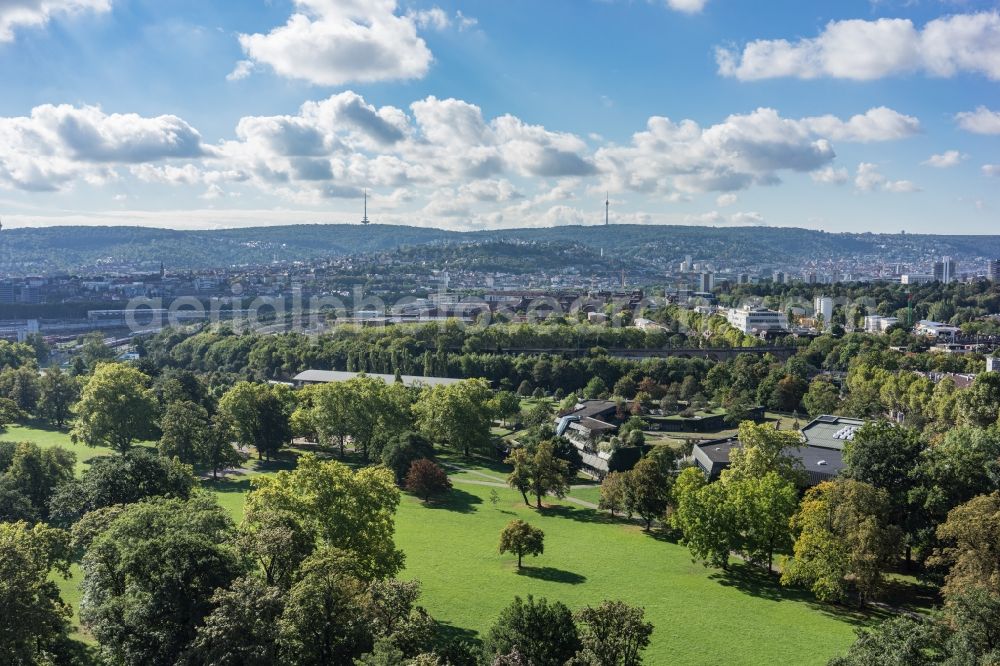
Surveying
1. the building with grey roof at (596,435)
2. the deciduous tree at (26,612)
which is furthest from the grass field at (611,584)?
the building with grey roof at (596,435)

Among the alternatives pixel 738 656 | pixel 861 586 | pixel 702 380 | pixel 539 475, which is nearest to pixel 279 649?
pixel 738 656

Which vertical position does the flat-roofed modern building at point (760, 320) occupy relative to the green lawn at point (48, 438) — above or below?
above

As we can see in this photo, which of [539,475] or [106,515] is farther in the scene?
[539,475]

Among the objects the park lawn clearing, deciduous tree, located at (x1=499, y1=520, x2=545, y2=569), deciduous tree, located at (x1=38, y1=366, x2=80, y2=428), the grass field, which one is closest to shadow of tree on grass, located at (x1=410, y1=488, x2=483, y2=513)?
the grass field

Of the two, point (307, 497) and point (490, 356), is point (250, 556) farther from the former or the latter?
point (490, 356)

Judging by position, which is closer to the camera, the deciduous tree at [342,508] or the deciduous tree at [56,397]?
the deciduous tree at [342,508]

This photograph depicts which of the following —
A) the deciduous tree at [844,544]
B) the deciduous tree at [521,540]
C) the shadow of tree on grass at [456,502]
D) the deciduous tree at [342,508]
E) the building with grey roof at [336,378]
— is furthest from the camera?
the building with grey roof at [336,378]

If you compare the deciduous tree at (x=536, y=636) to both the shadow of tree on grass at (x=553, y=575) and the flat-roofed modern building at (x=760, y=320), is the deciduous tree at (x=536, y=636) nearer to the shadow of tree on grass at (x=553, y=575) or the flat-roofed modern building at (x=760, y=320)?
the shadow of tree on grass at (x=553, y=575)
